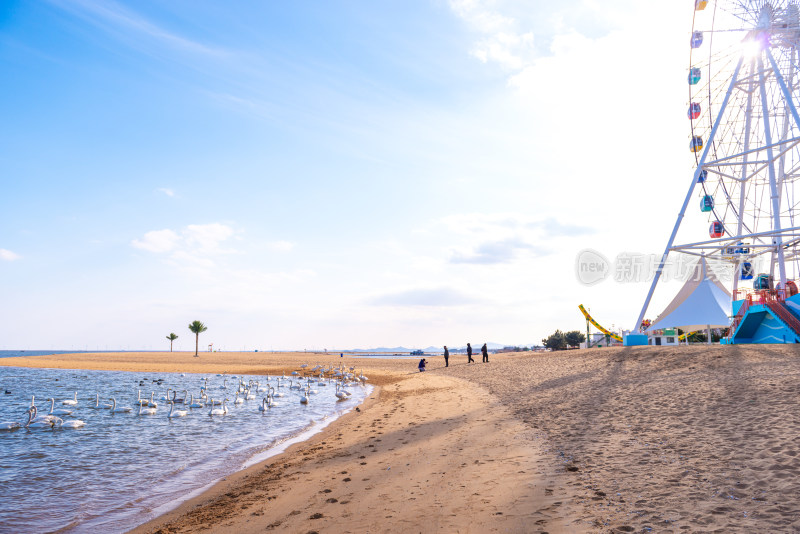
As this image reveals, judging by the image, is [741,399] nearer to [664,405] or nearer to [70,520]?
[664,405]

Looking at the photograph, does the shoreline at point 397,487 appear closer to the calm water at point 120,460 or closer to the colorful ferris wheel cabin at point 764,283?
the calm water at point 120,460

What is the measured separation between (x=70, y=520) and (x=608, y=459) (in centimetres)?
1064

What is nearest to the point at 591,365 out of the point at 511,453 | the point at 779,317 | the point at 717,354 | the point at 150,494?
the point at 717,354

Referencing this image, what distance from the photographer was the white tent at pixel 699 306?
3391 centimetres

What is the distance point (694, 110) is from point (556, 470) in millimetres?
39410

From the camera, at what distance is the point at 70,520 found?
860 cm

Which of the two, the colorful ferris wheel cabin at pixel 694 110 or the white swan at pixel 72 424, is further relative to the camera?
the colorful ferris wheel cabin at pixel 694 110

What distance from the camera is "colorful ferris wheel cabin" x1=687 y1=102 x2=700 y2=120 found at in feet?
120

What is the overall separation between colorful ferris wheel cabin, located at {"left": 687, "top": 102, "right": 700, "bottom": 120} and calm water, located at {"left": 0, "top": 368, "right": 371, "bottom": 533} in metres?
36.7

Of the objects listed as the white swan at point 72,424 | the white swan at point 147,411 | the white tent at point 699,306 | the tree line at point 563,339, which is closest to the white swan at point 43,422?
the white swan at point 72,424

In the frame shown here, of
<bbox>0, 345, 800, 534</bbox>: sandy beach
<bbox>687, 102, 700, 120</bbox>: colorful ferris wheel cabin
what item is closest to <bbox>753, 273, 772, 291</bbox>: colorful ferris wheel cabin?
<bbox>687, 102, 700, 120</bbox>: colorful ferris wheel cabin

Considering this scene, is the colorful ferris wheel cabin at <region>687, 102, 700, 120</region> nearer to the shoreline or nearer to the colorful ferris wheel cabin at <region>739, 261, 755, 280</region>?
the colorful ferris wheel cabin at <region>739, 261, 755, 280</region>

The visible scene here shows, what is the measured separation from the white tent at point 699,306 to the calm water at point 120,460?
89.4 feet

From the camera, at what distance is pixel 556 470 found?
8.39m
